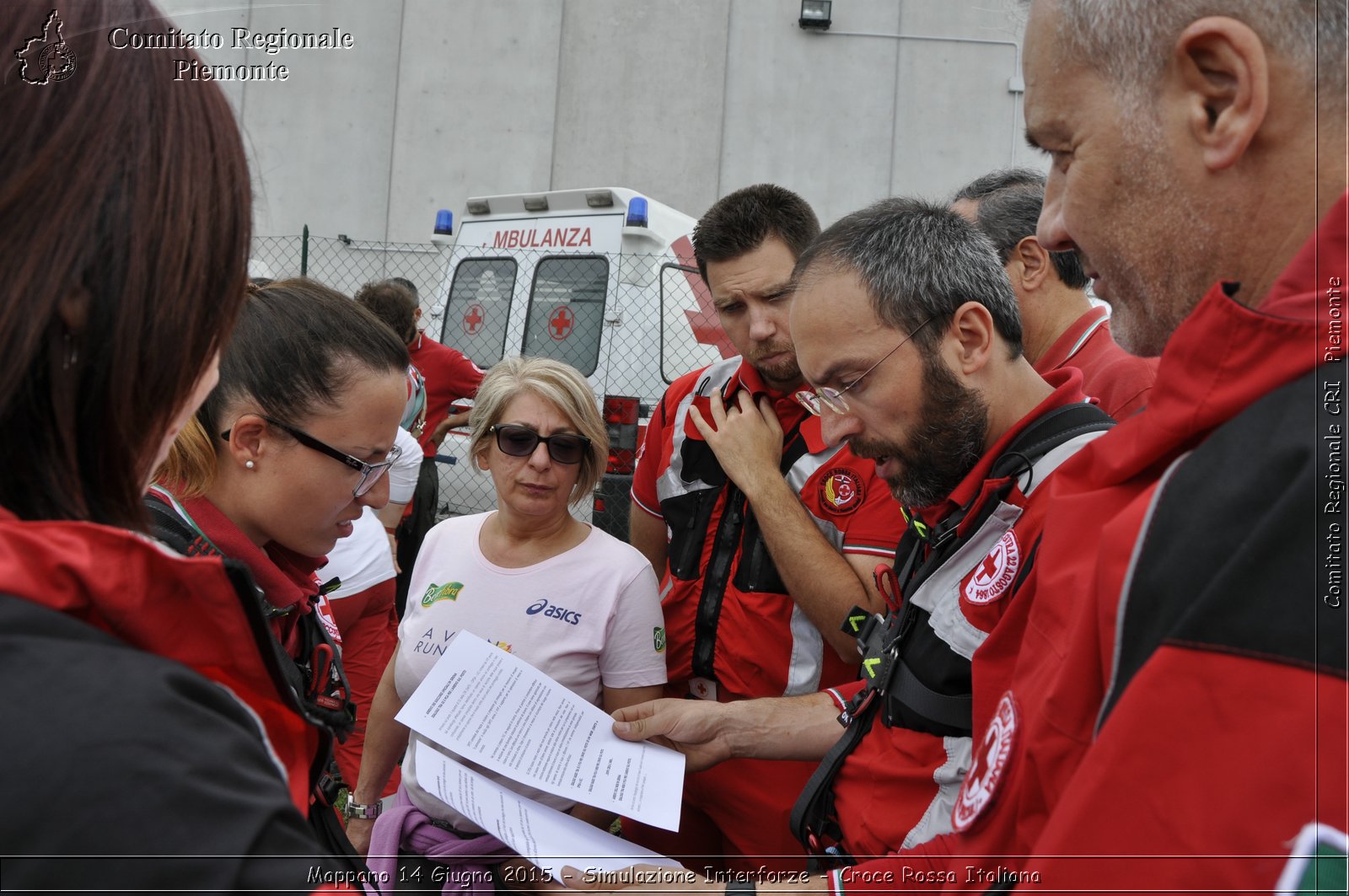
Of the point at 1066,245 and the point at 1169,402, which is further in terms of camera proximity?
the point at 1066,245

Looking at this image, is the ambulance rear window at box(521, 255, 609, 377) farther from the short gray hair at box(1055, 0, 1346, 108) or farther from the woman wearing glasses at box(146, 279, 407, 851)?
the short gray hair at box(1055, 0, 1346, 108)

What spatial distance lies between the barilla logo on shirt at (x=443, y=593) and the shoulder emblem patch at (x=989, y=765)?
5.71ft

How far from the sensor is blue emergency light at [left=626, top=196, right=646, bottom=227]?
6055 mm

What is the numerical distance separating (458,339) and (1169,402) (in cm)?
643

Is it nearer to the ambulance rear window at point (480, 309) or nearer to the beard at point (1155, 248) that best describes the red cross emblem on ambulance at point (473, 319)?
the ambulance rear window at point (480, 309)

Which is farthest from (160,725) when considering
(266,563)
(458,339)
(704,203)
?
(704,203)

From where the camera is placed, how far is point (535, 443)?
280 cm

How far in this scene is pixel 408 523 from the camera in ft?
19.9

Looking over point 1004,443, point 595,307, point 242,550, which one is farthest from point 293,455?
point 595,307

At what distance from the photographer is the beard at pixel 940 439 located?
1989mm

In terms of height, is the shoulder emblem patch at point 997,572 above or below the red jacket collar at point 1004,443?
below

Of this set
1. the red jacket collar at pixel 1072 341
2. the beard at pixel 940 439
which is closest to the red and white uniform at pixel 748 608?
the beard at pixel 940 439

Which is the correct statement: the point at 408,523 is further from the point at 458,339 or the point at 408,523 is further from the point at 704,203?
the point at 704,203

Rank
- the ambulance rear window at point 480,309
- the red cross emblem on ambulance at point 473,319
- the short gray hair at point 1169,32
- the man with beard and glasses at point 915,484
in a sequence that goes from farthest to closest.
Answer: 1. the red cross emblem on ambulance at point 473,319
2. the ambulance rear window at point 480,309
3. the man with beard and glasses at point 915,484
4. the short gray hair at point 1169,32
